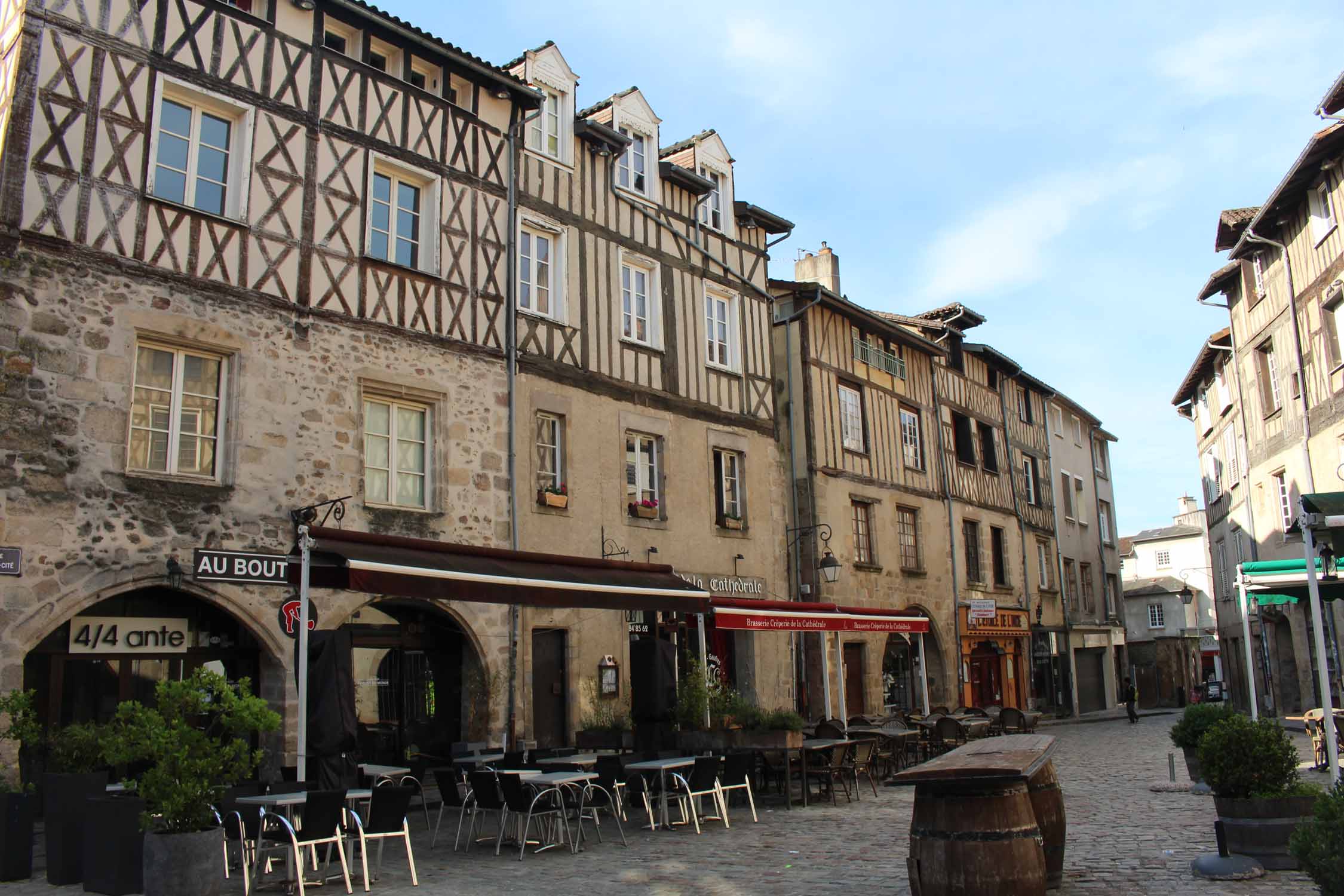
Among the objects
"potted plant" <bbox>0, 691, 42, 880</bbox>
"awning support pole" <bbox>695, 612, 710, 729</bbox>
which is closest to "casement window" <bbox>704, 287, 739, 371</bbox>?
"awning support pole" <bbox>695, 612, 710, 729</bbox>

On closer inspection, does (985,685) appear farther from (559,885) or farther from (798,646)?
(559,885)

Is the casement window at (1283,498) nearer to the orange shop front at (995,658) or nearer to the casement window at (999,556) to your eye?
the orange shop front at (995,658)

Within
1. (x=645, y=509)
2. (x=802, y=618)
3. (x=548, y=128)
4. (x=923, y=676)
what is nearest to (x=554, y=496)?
(x=645, y=509)

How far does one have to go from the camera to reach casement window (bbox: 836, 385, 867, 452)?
62.3 ft

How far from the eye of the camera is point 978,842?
473cm

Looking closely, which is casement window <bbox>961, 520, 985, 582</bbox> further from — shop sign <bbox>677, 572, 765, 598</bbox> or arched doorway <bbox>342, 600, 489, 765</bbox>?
arched doorway <bbox>342, 600, 489, 765</bbox>

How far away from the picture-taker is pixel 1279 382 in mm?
19078

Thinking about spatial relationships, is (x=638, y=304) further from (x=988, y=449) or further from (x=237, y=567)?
(x=988, y=449)

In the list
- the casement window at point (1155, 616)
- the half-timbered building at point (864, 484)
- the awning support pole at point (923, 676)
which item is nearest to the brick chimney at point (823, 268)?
the half-timbered building at point (864, 484)

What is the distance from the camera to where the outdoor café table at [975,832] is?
4.71m

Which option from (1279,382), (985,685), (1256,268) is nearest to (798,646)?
(985,685)

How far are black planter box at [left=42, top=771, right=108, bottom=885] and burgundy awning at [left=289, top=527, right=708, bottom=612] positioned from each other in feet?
5.91

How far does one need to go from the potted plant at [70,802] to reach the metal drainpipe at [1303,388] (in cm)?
1698

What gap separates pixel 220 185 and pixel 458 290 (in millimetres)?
2768
